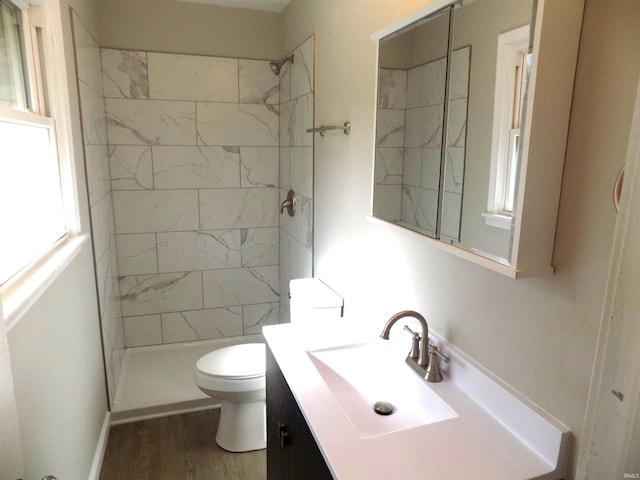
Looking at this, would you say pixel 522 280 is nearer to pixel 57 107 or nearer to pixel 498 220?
pixel 498 220

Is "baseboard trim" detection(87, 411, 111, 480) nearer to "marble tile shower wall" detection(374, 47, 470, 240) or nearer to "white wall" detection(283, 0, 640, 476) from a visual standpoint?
"white wall" detection(283, 0, 640, 476)

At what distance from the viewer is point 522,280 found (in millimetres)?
1097

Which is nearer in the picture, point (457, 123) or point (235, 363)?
point (457, 123)

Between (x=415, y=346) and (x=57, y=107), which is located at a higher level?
(x=57, y=107)

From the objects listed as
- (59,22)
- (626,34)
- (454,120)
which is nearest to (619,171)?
(626,34)

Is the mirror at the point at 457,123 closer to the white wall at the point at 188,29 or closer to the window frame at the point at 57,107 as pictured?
the window frame at the point at 57,107

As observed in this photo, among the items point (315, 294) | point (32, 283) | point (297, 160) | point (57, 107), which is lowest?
point (315, 294)

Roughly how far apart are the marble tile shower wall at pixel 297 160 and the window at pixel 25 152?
1278 mm

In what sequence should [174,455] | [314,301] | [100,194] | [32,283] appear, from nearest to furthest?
[32,283]
[314,301]
[174,455]
[100,194]

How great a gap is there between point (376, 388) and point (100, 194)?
1.97 metres

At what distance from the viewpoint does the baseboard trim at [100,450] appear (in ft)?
6.90

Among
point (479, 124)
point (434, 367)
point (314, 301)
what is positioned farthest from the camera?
point (314, 301)

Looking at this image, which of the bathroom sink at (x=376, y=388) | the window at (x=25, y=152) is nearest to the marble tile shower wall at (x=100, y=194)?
the window at (x=25, y=152)

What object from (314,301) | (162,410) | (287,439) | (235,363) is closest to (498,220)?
(287,439)
